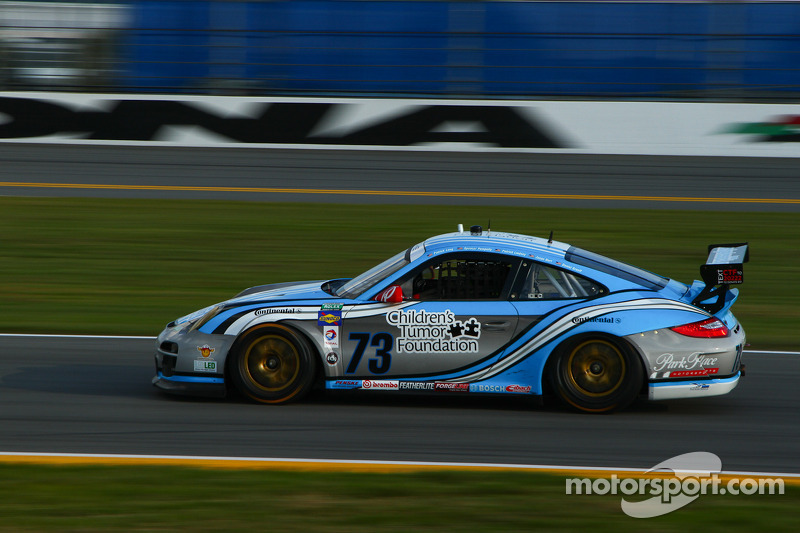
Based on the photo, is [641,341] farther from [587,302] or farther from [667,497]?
[667,497]

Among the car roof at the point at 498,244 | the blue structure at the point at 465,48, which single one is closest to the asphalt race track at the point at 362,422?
the car roof at the point at 498,244

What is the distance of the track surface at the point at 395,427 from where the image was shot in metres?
6.21

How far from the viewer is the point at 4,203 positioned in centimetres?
1634

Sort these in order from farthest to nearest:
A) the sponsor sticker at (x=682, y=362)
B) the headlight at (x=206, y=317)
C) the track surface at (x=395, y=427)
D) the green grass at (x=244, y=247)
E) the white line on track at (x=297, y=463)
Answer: the green grass at (x=244, y=247), the headlight at (x=206, y=317), the sponsor sticker at (x=682, y=362), the track surface at (x=395, y=427), the white line on track at (x=297, y=463)

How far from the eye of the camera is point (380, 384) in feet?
22.8

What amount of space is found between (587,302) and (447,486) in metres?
2.02

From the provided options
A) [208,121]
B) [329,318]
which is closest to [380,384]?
[329,318]

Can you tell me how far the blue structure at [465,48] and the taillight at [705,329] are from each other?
1532cm

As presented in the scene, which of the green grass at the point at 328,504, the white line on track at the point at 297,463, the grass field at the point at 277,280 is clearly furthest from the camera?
the white line on track at the point at 297,463

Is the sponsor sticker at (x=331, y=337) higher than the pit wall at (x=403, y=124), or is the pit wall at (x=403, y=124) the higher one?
the pit wall at (x=403, y=124)

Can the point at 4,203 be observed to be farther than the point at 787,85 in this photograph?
No

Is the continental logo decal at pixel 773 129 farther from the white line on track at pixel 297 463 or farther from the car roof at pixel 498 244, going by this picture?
the white line on track at pixel 297 463

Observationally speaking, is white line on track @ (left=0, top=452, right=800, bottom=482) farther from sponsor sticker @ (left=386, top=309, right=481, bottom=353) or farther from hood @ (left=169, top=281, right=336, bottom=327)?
hood @ (left=169, top=281, right=336, bottom=327)

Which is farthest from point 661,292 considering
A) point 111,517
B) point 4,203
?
point 4,203
